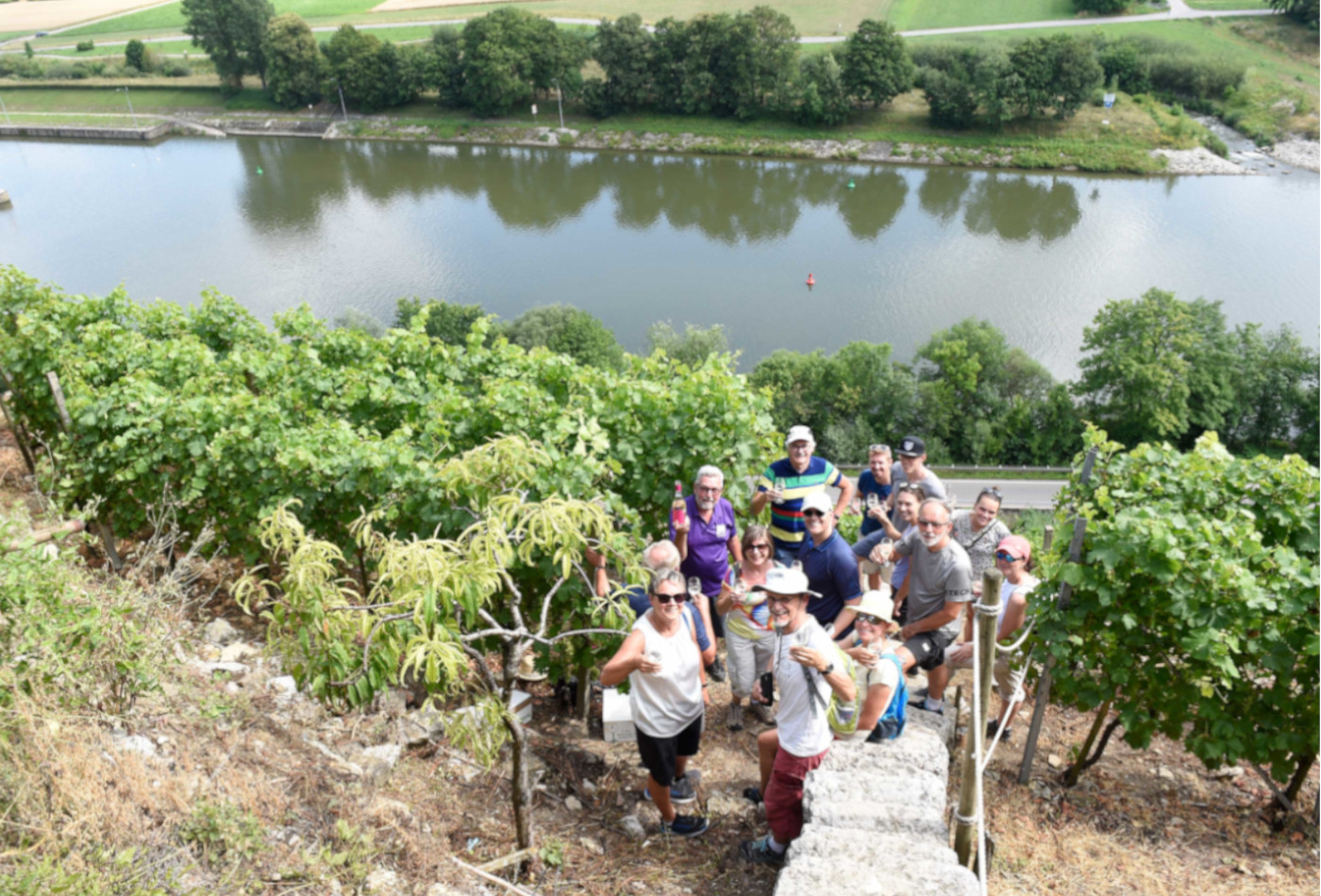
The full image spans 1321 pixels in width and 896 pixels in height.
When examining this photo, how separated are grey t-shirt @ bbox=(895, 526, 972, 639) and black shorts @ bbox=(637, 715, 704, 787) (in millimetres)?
1729

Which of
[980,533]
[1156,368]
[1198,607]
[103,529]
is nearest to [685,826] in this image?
[980,533]

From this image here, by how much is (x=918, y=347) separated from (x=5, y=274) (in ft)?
95.0

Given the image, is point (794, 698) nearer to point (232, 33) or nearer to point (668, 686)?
point (668, 686)

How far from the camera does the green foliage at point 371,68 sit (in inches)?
2299

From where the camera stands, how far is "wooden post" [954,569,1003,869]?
3832mm

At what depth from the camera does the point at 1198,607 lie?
15.8 feet

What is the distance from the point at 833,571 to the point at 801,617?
134cm

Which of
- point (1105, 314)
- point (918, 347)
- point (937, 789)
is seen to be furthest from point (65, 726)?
point (1105, 314)

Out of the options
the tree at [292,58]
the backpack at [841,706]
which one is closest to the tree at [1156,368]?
the backpack at [841,706]

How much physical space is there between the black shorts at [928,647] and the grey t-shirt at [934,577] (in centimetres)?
7

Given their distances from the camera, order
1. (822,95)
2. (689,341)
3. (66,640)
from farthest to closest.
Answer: (822,95)
(689,341)
(66,640)

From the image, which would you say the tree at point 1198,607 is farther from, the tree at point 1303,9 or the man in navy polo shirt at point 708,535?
the tree at point 1303,9

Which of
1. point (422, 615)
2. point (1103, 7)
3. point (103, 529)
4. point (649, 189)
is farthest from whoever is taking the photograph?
point (1103, 7)

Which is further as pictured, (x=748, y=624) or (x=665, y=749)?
(x=748, y=624)
